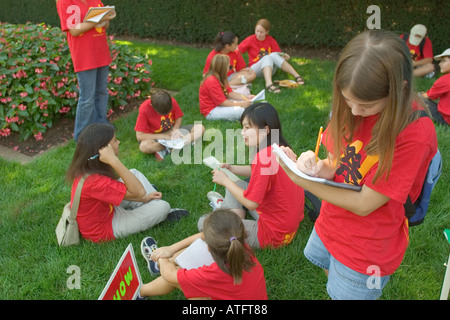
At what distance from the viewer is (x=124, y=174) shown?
295 cm

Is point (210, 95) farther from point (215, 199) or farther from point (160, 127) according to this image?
point (215, 199)

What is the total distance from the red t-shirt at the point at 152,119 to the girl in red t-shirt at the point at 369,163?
2.90m

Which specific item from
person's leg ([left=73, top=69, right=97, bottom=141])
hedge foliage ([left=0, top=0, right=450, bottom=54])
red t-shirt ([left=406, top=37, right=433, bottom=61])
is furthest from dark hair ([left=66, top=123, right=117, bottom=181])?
hedge foliage ([left=0, top=0, right=450, bottom=54])

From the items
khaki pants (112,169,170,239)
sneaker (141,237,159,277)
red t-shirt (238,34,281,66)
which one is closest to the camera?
sneaker (141,237,159,277)

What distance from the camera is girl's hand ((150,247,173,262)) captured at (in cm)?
264

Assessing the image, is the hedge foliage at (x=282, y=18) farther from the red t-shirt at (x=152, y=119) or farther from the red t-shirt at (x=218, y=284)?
the red t-shirt at (x=218, y=284)

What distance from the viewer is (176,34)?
9234 millimetres

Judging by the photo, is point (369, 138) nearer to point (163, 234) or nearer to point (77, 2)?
point (163, 234)

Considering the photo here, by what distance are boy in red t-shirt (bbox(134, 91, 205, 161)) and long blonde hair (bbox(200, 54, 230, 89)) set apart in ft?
2.87

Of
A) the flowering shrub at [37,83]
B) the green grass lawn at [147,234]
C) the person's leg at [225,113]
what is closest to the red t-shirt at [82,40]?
the flowering shrub at [37,83]

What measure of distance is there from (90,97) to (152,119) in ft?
2.42

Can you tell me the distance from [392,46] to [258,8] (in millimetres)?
7565

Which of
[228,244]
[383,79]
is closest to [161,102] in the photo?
[228,244]

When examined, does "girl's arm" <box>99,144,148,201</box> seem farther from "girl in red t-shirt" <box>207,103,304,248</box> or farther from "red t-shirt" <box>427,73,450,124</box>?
"red t-shirt" <box>427,73,450,124</box>
